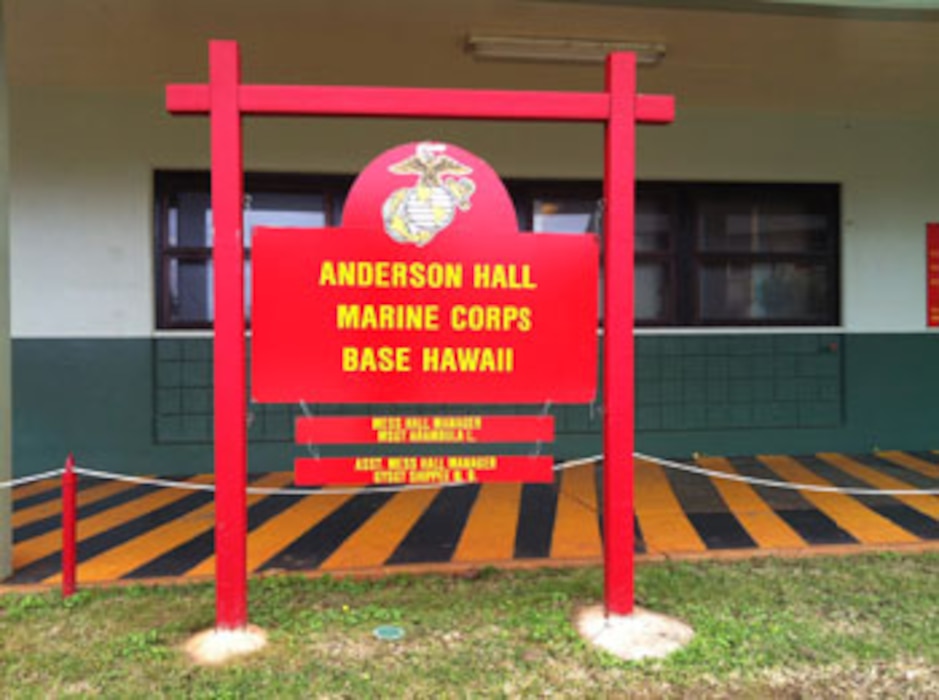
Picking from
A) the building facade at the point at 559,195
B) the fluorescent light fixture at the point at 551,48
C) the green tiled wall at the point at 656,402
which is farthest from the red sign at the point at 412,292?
the green tiled wall at the point at 656,402

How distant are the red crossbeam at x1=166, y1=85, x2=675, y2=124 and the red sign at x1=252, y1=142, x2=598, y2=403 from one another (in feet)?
0.69

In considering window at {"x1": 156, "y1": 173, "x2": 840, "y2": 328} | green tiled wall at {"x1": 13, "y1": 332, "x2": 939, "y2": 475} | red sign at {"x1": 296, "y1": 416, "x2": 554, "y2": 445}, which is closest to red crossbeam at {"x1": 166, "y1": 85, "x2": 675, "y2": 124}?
red sign at {"x1": 296, "y1": 416, "x2": 554, "y2": 445}

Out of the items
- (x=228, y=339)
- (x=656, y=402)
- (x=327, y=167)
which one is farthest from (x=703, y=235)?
(x=228, y=339)

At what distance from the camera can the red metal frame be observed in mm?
3111

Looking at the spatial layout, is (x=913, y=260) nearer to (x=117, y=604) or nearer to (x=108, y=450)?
(x=117, y=604)

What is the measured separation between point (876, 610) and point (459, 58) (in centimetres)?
483

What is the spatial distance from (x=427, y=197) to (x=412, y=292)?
0.48 meters

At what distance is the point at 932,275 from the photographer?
7.29 metres

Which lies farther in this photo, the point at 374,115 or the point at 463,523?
the point at 463,523

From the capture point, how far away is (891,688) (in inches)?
110

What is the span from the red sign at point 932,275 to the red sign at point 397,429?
6.18 metres

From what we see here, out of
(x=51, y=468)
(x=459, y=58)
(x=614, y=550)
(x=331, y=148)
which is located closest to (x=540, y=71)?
(x=459, y=58)

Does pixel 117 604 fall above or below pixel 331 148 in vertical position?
below

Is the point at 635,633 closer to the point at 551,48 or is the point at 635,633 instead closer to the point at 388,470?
the point at 388,470
